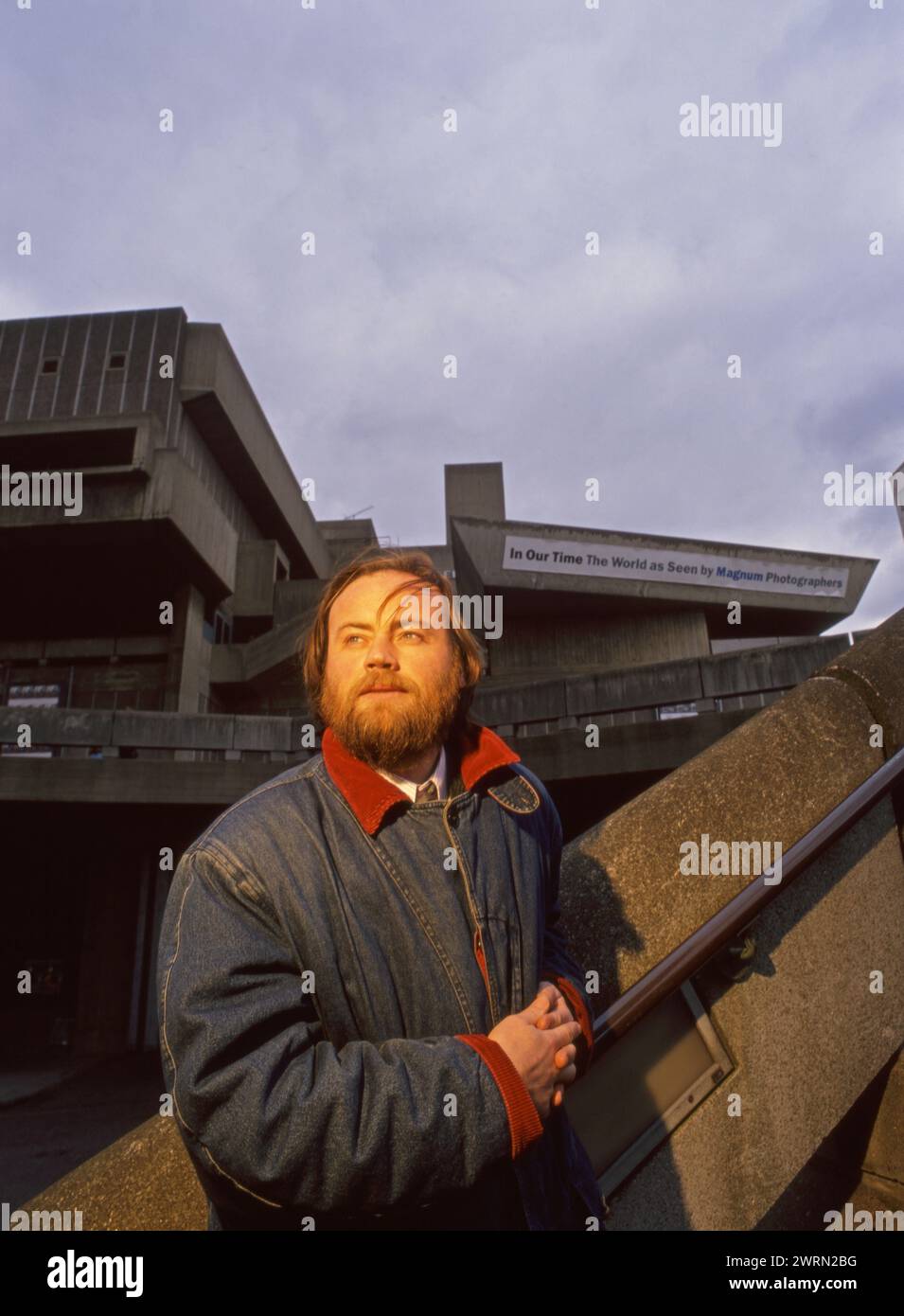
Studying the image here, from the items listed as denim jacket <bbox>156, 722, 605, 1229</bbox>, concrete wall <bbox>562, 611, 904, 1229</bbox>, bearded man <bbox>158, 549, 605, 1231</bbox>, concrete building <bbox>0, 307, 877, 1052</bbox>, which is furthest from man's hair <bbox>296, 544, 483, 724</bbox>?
concrete building <bbox>0, 307, 877, 1052</bbox>

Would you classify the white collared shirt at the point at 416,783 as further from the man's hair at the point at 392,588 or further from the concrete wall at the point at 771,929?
the concrete wall at the point at 771,929

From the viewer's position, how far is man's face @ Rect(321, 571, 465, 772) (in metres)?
1.55

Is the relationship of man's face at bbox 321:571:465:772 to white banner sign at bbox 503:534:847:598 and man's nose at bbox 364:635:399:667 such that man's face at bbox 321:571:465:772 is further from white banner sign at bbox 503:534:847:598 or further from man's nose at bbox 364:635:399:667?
white banner sign at bbox 503:534:847:598

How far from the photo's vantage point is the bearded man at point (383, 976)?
107 cm

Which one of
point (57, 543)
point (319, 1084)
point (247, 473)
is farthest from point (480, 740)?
point (247, 473)

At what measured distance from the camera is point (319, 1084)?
107 centimetres

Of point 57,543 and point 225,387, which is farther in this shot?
point 225,387

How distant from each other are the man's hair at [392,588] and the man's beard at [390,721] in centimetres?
15

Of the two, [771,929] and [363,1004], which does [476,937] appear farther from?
[771,929]

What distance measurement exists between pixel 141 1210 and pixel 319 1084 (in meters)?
1.05

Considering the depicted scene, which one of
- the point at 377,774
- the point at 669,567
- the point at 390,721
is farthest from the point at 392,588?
the point at 669,567

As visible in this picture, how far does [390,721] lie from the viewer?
1552 mm

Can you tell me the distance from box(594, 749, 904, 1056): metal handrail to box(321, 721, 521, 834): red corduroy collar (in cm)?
72

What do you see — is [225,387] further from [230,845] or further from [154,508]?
[230,845]
